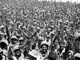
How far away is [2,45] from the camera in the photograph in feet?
20.5

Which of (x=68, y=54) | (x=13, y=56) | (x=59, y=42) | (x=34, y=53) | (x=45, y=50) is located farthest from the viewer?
(x=59, y=42)

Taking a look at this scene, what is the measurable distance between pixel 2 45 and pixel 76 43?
8.58 ft

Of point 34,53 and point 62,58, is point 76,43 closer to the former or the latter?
point 62,58

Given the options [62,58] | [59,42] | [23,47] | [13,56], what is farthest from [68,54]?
[13,56]

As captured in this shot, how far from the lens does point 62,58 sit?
705 cm

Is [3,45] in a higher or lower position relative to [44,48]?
higher

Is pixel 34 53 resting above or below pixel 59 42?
below

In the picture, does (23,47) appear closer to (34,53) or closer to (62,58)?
(62,58)

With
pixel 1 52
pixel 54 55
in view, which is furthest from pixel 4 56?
pixel 54 55

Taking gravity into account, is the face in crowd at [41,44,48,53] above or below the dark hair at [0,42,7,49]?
below

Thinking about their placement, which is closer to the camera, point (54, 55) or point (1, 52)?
point (54, 55)

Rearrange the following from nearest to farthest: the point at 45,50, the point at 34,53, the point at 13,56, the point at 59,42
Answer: the point at 34,53
the point at 13,56
the point at 45,50
the point at 59,42

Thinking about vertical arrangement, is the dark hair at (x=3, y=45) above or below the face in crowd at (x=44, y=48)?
above

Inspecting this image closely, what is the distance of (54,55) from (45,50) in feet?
3.79
